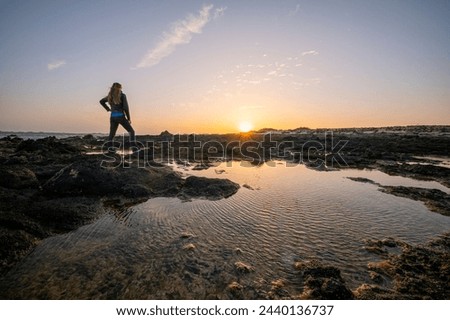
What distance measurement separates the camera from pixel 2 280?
2.33m

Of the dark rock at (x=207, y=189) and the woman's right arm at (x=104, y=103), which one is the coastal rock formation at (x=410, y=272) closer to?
the dark rock at (x=207, y=189)

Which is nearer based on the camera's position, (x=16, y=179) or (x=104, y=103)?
(x=16, y=179)

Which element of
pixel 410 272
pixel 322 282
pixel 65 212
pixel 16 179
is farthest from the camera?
pixel 16 179

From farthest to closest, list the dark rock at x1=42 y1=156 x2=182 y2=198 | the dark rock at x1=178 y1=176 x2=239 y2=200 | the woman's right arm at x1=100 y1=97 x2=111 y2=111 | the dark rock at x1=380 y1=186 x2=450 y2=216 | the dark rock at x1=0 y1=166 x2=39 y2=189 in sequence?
1. the woman's right arm at x1=100 y1=97 x2=111 y2=111
2. the dark rock at x1=178 y1=176 x2=239 y2=200
3. the dark rock at x1=380 y1=186 x2=450 y2=216
4. the dark rock at x1=42 y1=156 x2=182 y2=198
5. the dark rock at x1=0 y1=166 x2=39 y2=189

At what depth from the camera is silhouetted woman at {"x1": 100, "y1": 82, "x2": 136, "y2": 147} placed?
847 centimetres

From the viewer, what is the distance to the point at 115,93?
27.8ft

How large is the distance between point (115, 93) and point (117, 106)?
0.48 metres

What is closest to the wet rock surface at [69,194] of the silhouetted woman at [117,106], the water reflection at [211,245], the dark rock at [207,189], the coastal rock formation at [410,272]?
the dark rock at [207,189]

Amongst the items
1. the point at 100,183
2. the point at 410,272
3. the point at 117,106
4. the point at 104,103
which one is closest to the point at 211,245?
the point at 410,272

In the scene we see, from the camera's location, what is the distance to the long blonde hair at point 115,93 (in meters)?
8.39

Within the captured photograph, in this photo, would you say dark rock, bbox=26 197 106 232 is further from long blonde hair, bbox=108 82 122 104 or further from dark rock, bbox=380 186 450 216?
dark rock, bbox=380 186 450 216

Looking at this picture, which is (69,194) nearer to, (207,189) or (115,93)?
(207,189)

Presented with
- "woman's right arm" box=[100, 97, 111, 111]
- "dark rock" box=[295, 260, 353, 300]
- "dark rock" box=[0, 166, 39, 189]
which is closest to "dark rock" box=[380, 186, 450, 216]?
"dark rock" box=[295, 260, 353, 300]
